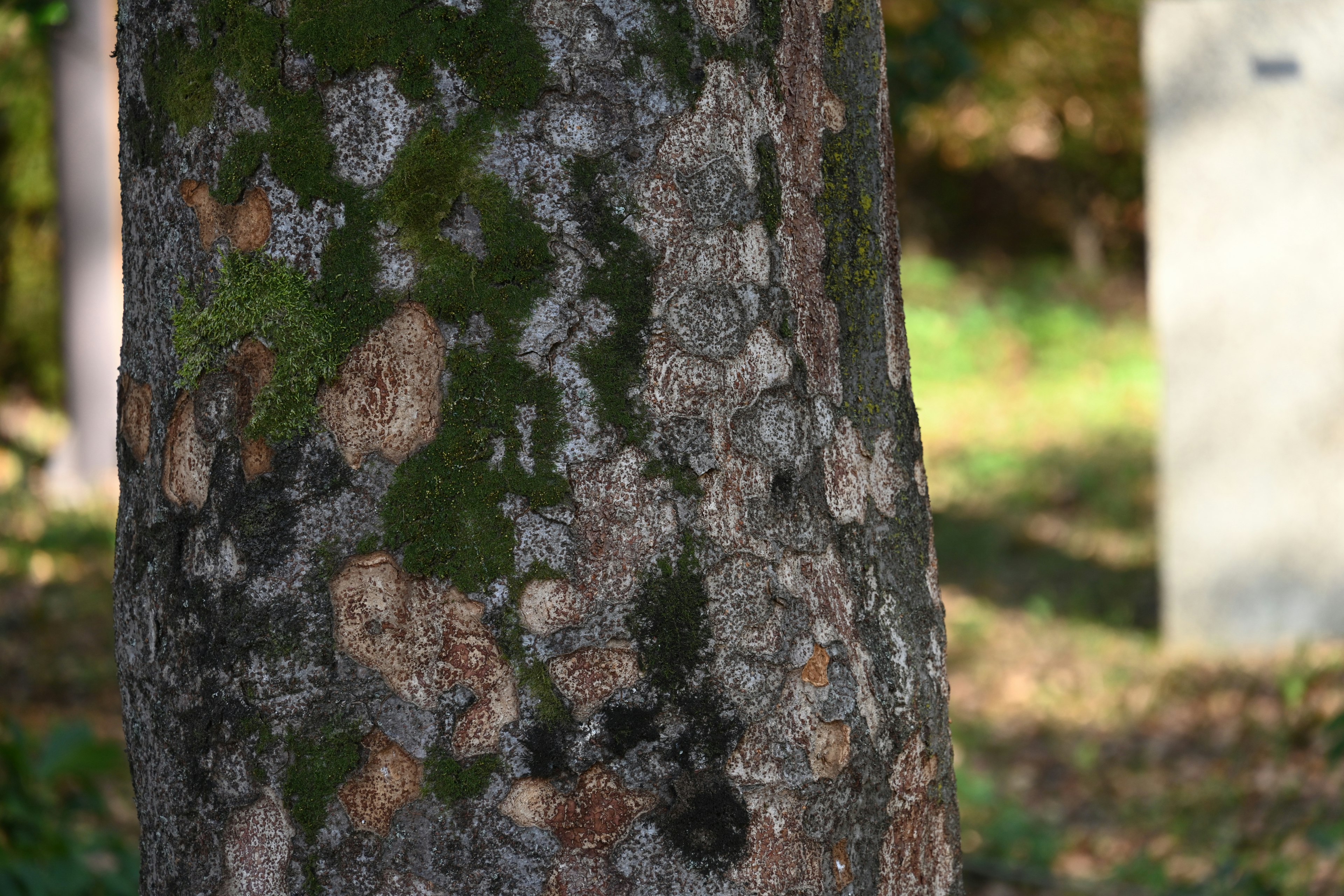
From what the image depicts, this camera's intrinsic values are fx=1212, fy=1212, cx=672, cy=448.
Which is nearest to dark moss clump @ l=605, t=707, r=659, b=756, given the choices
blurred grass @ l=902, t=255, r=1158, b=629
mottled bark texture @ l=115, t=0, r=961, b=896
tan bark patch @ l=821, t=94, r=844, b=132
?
mottled bark texture @ l=115, t=0, r=961, b=896

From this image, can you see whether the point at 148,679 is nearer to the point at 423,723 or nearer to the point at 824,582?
the point at 423,723

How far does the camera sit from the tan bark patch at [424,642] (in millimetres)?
1092

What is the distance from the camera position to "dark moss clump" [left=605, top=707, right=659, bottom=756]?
43.1 inches

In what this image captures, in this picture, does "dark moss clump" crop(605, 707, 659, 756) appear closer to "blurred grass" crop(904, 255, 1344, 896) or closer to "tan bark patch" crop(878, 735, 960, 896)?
"tan bark patch" crop(878, 735, 960, 896)

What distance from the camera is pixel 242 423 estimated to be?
113cm

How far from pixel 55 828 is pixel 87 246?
5.88 metres

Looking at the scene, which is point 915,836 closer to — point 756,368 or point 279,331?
point 756,368

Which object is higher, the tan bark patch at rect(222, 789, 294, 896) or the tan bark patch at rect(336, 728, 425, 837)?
the tan bark patch at rect(336, 728, 425, 837)

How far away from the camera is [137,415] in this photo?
124 centimetres

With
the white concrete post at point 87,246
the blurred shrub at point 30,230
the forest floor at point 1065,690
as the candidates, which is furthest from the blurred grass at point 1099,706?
the blurred shrub at point 30,230

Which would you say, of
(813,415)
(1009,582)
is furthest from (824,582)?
(1009,582)

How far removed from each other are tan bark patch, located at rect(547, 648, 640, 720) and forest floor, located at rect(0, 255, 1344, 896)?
7.19 feet

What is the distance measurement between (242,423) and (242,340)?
8cm

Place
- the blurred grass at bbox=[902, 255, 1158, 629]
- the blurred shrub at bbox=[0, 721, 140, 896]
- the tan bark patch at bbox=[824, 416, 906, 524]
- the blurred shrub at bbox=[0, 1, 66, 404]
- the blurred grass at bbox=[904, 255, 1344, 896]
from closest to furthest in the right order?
the tan bark patch at bbox=[824, 416, 906, 524] < the blurred shrub at bbox=[0, 721, 140, 896] < the blurred grass at bbox=[904, 255, 1344, 896] < the blurred grass at bbox=[902, 255, 1158, 629] < the blurred shrub at bbox=[0, 1, 66, 404]
